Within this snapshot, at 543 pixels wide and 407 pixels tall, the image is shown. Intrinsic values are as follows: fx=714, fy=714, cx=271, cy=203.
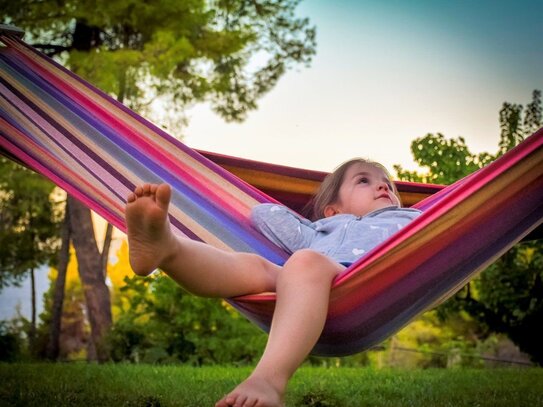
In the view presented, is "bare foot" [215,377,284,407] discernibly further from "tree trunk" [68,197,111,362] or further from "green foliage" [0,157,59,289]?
"green foliage" [0,157,59,289]

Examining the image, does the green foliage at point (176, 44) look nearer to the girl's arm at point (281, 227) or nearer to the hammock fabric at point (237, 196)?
the hammock fabric at point (237, 196)

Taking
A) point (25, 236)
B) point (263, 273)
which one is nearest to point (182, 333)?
point (263, 273)

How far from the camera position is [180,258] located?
1.57 meters

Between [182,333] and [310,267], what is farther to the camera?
[182,333]

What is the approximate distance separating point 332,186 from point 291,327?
3.36 feet

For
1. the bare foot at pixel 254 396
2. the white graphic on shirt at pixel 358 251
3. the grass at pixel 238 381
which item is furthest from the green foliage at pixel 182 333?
the bare foot at pixel 254 396

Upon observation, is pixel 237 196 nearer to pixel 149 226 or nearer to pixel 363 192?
pixel 363 192

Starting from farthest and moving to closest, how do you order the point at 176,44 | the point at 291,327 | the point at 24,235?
the point at 24,235
the point at 176,44
the point at 291,327

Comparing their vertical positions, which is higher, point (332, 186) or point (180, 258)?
point (332, 186)

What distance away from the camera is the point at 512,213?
5.88 feet

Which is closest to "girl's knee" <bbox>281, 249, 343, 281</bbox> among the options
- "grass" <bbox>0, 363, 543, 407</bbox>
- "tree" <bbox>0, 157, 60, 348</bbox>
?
"grass" <bbox>0, 363, 543, 407</bbox>

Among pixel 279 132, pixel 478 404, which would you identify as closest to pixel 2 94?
pixel 478 404

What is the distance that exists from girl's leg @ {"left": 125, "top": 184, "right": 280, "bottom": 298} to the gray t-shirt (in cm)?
32

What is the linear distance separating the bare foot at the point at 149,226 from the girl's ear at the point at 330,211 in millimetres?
934
